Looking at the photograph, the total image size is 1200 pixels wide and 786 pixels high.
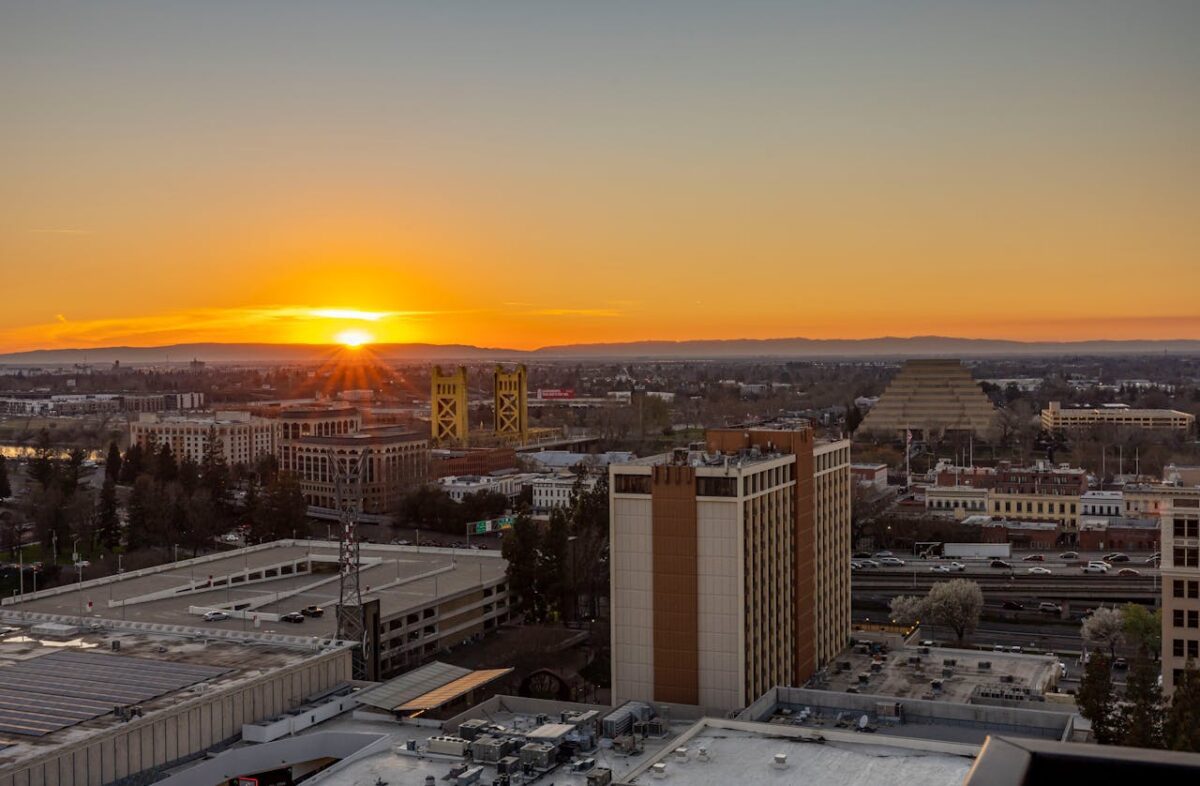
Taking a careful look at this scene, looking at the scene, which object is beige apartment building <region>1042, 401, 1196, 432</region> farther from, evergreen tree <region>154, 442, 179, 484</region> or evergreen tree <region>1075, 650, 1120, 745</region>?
evergreen tree <region>1075, 650, 1120, 745</region>

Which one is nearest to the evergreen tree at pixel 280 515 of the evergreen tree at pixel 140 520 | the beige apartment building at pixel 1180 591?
the evergreen tree at pixel 140 520

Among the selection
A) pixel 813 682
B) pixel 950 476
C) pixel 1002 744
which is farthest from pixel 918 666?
pixel 950 476

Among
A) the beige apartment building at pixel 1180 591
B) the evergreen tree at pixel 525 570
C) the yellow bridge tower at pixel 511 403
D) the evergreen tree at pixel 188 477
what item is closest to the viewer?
the beige apartment building at pixel 1180 591

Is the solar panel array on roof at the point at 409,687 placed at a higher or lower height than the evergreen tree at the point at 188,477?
lower

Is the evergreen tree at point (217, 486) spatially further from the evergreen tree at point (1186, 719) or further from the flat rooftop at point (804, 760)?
the evergreen tree at point (1186, 719)

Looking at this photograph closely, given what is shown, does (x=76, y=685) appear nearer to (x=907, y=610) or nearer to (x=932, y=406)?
(x=907, y=610)

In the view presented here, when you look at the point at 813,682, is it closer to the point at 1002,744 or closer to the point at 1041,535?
the point at 1002,744
